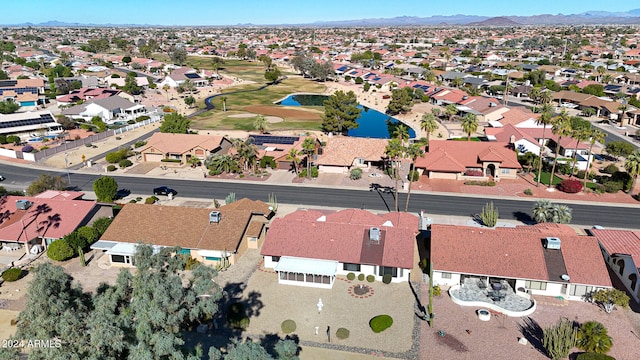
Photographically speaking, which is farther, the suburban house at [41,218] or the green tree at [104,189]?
the green tree at [104,189]

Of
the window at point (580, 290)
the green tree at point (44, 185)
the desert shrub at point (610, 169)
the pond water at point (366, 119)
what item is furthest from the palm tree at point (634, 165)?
the green tree at point (44, 185)

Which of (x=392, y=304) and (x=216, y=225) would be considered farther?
(x=216, y=225)

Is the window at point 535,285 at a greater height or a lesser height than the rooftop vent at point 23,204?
lesser

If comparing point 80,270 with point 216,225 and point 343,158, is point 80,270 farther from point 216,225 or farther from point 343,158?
point 343,158

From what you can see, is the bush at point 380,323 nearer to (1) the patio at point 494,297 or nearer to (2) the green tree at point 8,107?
(1) the patio at point 494,297

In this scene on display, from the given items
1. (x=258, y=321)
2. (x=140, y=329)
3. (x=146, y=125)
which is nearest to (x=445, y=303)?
(x=258, y=321)

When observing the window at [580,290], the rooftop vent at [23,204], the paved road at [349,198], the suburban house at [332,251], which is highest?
the rooftop vent at [23,204]
